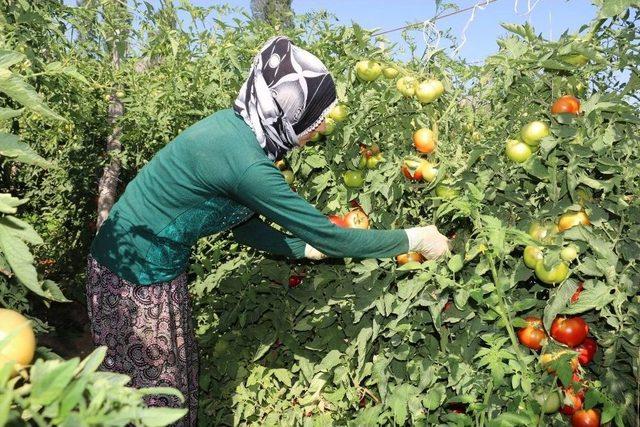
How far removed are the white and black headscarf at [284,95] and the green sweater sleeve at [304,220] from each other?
13cm

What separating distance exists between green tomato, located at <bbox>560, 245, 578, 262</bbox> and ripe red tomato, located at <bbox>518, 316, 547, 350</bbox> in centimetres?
21

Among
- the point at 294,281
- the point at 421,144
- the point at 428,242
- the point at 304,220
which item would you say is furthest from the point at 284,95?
the point at 294,281

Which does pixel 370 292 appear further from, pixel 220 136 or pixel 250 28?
pixel 250 28

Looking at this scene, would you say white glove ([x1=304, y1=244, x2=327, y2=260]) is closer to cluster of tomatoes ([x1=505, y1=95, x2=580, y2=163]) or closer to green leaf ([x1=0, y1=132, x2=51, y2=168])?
cluster of tomatoes ([x1=505, y1=95, x2=580, y2=163])

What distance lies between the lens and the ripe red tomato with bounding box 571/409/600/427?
146 centimetres

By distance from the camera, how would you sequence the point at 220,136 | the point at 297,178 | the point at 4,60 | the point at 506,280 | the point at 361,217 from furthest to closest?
the point at 297,178 < the point at 361,217 < the point at 220,136 < the point at 506,280 < the point at 4,60

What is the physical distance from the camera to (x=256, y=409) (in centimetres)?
240

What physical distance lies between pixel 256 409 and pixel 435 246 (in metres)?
1.20

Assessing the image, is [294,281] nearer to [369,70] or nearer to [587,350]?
[369,70]

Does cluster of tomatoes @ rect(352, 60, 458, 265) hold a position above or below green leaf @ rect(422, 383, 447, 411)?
above

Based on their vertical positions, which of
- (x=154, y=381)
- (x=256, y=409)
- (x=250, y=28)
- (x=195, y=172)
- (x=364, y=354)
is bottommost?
(x=256, y=409)

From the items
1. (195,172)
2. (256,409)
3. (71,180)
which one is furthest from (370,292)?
(71,180)

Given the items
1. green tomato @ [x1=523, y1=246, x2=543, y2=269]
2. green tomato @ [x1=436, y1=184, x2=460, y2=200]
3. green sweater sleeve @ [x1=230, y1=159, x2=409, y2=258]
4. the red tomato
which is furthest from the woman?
the red tomato

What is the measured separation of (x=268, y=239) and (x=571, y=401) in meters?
1.08
